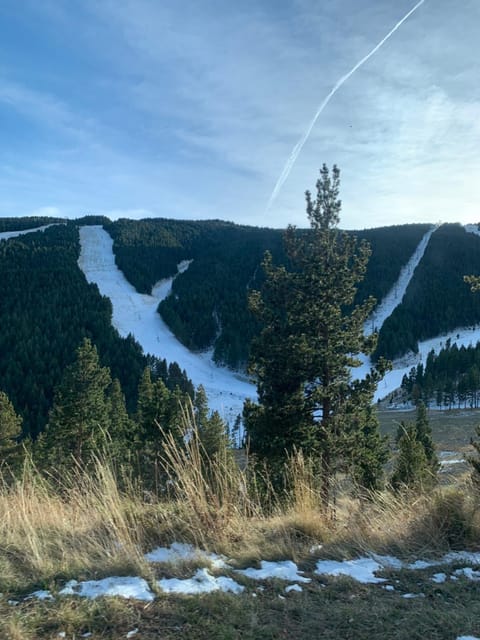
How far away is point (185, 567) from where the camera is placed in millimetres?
2742

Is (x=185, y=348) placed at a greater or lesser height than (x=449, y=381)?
greater

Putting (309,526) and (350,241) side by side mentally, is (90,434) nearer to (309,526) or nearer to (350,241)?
(350,241)

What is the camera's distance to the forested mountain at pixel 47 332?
69.8m

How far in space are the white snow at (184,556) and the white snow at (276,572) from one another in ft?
0.65

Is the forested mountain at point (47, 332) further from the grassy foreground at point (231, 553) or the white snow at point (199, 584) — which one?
the white snow at point (199, 584)

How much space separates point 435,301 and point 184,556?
136 metres

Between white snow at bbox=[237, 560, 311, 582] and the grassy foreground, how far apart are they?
0.09 m

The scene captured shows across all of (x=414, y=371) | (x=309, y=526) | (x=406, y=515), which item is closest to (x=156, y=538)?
(x=309, y=526)

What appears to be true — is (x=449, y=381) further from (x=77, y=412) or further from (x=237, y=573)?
(x=237, y=573)

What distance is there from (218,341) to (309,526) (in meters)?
104

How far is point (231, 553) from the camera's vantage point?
120 inches

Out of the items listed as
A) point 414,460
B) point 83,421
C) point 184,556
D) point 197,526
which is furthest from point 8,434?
point 184,556

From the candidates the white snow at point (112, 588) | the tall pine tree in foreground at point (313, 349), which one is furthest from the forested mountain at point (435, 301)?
the white snow at point (112, 588)

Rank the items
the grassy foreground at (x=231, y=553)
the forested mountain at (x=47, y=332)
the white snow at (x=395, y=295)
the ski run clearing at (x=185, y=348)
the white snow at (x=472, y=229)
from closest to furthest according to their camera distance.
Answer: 1. the grassy foreground at (x=231, y=553)
2. the forested mountain at (x=47, y=332)
3. the ski run clearing at (x=185, y=348)
4. the white snow at (x=395, y=295)
5. the white snow at (x=472, y=229)
